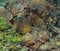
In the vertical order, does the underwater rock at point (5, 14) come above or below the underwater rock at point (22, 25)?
above

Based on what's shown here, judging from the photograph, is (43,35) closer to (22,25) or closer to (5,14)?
(22,25)

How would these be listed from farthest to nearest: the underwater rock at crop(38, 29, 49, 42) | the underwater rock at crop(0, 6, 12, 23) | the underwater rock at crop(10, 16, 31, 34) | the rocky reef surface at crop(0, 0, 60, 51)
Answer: the underwater rock at crop(0, 6, 12, 23), the underwater rock at crop(10, 16, 31, 34), the underwater rock at crop(38, 29, 49, 42), the rocky reef surface at crop(0, 0, 60, 51)

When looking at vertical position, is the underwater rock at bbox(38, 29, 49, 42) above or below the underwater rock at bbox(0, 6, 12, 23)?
below

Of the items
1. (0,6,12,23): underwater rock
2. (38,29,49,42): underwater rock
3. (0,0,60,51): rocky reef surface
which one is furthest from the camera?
(0,6,12,23): underwater rock

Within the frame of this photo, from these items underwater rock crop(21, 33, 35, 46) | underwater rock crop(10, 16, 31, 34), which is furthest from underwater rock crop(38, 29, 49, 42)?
underwater rock crop(10, 16, 31, 34)

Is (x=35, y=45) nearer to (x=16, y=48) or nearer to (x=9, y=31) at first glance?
(x=16, y=48)

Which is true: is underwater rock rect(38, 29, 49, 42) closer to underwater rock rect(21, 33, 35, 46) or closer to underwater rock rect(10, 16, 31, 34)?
underwater rock rect(21, 33, 35, 46)

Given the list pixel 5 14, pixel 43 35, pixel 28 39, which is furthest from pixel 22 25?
pixel 5 14

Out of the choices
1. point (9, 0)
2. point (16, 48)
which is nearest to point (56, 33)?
point (16, 48)

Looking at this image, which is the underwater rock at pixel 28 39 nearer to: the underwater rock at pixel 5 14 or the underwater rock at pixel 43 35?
the underwater rock at pixel 43 35

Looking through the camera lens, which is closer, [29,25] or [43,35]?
[43,35]

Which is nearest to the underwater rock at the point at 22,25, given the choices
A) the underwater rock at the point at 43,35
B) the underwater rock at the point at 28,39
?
the underwater rock at the point at 28,39
